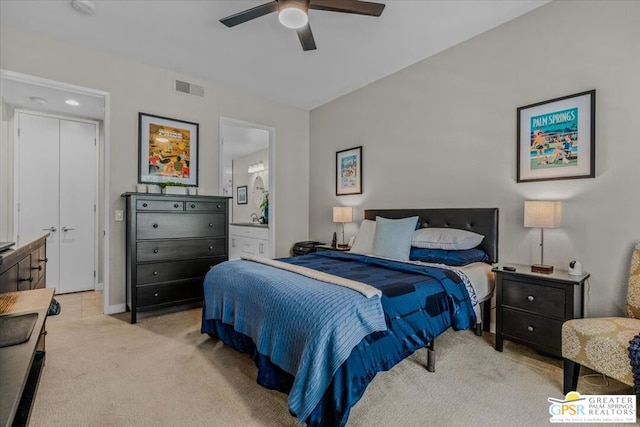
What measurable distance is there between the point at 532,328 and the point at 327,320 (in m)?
1.80

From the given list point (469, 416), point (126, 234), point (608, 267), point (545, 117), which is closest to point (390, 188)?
point (545, 117)

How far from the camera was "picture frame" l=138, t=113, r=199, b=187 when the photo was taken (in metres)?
3.67

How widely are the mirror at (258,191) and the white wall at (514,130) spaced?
3476 millimetres

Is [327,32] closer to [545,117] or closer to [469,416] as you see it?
[545,117]

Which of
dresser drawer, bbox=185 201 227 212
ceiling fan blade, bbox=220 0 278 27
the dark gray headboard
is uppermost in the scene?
ceiling fan blade, bbox=220 0 278 27

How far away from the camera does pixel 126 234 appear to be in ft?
11.5

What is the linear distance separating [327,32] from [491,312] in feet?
10.4

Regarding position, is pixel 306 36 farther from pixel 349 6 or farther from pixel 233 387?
pixel 233 387

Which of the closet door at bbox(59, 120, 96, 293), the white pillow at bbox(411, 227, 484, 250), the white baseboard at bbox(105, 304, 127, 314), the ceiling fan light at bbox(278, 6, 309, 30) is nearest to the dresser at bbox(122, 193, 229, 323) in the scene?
the white baseboard at bbox(105, 304, 127, 314)

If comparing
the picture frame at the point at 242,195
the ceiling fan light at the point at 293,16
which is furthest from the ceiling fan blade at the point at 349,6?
the picture frame at the point at 242,195

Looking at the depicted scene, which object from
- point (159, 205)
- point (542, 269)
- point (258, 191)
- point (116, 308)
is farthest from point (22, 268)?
point (258, 191)

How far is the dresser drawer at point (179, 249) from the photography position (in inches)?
128

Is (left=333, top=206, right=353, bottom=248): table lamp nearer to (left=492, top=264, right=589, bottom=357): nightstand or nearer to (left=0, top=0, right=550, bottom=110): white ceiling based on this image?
(left=0, top=0, right=550, bottom=110): white ceiling

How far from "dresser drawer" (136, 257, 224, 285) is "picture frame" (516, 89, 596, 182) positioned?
345cm
